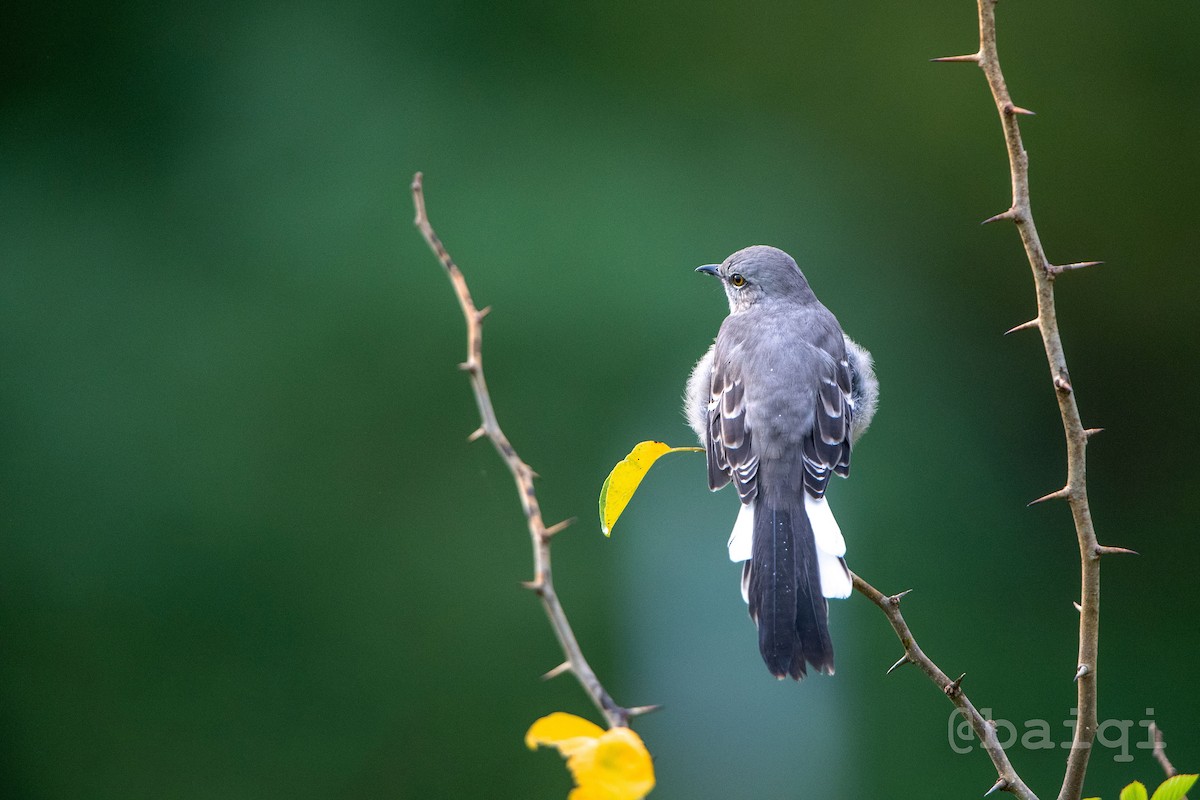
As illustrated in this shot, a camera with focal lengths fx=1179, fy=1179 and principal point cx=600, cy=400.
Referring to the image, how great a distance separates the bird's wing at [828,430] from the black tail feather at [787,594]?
13 centimetres

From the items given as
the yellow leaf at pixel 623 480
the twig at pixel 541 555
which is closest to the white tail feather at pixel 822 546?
the yellow leaf at pixel 623 480

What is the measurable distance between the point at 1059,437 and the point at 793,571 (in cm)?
464

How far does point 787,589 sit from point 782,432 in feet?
1.87

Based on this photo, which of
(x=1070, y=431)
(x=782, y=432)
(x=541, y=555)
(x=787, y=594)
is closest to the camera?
(x=541, y=555)

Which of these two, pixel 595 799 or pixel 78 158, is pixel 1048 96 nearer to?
pixel 78 158

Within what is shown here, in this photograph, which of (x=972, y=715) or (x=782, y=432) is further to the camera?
(x=782, y=432)

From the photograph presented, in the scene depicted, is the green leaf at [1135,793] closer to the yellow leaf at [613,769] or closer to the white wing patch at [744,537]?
the yellow leaf at [613,769]

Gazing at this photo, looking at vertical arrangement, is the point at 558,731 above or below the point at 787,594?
above

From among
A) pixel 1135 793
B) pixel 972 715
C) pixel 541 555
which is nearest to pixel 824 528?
pixel 972 715

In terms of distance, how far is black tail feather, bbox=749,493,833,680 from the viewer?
7.32ft

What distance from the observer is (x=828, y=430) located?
9.60 feet

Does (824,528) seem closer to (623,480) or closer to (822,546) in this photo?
(822,546)

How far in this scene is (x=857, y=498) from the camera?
5832 millimetres

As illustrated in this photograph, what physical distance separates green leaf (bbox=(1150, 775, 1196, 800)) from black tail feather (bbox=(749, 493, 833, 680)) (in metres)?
0.68
